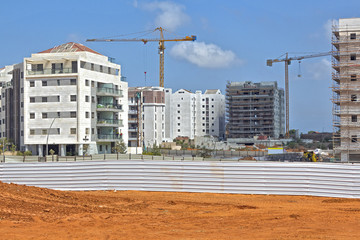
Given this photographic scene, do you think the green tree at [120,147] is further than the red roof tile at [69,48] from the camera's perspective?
No

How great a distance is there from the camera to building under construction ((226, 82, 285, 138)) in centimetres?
18338

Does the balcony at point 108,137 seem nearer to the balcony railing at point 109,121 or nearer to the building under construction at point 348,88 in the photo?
the balcony railing at point 109,121

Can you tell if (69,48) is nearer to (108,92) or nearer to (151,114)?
(108,92)

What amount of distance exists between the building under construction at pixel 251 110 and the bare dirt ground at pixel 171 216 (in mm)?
157786

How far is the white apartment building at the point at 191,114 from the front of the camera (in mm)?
188625

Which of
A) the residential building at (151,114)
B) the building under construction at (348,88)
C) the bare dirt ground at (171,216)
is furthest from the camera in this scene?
the residential building at (151,114)

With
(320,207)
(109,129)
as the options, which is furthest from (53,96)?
(320,207)

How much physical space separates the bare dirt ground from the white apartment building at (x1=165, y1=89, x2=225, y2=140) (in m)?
→ 157

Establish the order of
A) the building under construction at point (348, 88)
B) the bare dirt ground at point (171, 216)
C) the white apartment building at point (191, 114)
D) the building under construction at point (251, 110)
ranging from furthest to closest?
the white apartment building at point (191, 114)
the building under construction at point (251, 110)
the building under construction at point (348, 88)
the bare dirt ground at point (171, 216)

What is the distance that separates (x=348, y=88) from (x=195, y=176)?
59006 mm

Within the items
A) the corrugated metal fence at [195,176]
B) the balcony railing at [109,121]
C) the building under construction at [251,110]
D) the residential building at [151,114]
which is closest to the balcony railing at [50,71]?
the balcony railing at [109,121]

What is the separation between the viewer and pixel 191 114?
19150 cm

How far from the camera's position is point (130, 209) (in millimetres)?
22203

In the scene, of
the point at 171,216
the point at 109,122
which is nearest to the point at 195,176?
the point at 171,216
